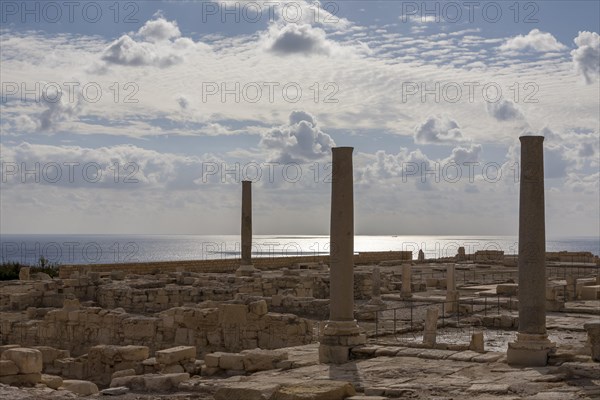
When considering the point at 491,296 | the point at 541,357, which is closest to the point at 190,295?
the point at 491,296

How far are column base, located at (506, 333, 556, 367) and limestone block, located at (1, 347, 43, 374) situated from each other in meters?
7.21

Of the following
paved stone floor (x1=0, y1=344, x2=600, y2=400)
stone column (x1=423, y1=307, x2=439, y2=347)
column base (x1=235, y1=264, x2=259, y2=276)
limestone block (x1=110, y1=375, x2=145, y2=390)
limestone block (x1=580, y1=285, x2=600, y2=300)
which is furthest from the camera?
column base (x1=235, y1=264, x2=259, y2=276)

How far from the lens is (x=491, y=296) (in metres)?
24.0

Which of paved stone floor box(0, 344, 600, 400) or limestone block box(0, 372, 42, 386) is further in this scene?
limestone block box(0, 372, 42, 386)

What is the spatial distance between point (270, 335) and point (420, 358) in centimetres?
532

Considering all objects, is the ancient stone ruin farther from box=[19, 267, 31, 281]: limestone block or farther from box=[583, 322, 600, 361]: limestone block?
box=[19, 267, 31, 281]: limestone block

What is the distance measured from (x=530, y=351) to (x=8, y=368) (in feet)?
25.7

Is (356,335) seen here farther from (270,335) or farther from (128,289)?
(128,289)

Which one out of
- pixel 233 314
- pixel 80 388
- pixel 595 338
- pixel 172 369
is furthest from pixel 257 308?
pixel 595 338

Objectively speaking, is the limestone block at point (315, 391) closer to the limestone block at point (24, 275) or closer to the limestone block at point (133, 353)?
the limestone block at point (133, 353)

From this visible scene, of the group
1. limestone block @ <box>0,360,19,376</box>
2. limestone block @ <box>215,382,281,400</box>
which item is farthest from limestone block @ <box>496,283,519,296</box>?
limestone block @ <box>215,382,281,400</box>

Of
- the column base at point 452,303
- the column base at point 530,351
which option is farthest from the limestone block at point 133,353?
the column base at point 452,303

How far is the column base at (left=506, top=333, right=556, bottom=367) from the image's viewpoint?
11328 mm

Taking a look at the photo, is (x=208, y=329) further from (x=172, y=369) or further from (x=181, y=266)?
(x=181, y=266)
